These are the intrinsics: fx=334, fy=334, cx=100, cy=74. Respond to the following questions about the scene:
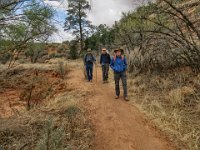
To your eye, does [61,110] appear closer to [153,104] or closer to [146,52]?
[153,104]

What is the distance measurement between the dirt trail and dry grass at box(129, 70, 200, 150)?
34 cm

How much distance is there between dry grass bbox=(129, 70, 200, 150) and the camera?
8.30m

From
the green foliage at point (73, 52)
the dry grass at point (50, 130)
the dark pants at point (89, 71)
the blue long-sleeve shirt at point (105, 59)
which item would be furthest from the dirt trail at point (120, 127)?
the green foliage at point (73, 52)

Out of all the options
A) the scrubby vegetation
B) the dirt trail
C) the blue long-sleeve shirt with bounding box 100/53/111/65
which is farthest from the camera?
the blue long-sleeve shirt with bounding box 100/53/111/65

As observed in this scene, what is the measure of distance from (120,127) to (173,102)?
230 centimetres

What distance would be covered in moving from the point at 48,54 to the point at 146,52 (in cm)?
3793

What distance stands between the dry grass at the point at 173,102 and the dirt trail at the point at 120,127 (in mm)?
343

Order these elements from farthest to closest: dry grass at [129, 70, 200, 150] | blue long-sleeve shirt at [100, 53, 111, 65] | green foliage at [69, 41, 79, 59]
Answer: green foliage at [69, 41, 79, 59], blue long-sleeve shirt at [100, 53, 111, 65], dry grass at [129, 70, 200, 150]

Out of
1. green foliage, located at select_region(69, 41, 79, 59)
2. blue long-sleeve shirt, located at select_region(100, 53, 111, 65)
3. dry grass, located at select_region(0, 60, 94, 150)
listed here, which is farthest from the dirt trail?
green foliage, located at select_region(69, 41, 79, 59)

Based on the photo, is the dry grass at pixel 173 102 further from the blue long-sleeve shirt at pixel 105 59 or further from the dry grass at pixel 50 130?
the blue long-sleeve shirt at pixel 105 59

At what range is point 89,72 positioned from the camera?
17312 millimetres

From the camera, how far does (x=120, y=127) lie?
897 cm

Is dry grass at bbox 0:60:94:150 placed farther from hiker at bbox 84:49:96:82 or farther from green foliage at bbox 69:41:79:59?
green foliage at bbox 69:41:79:59

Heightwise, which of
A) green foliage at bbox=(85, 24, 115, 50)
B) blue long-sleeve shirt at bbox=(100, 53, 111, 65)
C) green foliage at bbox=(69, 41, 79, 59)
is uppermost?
green foliage at bbox=(85, 24, 115, 50)
